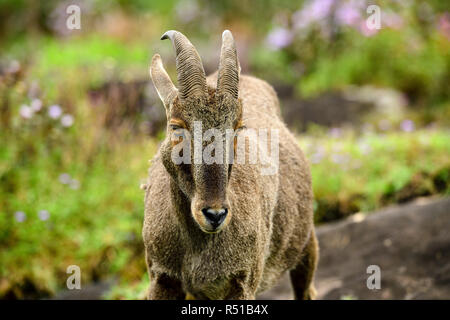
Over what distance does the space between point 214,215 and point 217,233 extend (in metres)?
0.53

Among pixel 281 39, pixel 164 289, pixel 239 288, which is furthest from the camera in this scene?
pixel 281 39

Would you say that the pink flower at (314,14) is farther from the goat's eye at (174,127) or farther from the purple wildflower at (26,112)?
the goat's eye at (174,127)

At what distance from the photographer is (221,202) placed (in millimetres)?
3195

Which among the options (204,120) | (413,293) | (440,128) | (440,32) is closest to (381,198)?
(413,293)

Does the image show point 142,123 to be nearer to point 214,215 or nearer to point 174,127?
point 174,127

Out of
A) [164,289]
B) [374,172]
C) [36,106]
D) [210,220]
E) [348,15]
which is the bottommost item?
[164,289]

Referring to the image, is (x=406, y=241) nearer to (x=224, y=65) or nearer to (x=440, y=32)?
(x=224, y=65)

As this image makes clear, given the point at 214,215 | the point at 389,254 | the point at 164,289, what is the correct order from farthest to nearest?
1. the point at 389,254
2. the point at 164,289
3. the point at 214,215

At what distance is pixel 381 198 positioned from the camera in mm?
7375

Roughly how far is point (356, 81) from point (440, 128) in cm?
289

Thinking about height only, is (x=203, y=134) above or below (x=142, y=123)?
below

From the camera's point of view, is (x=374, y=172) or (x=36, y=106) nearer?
(x=36, y=106)

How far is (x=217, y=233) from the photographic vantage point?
368 cm

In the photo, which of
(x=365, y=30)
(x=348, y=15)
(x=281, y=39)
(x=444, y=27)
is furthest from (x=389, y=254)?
(x=281, y=39)
